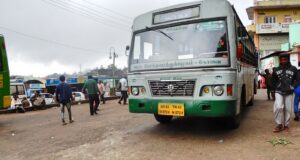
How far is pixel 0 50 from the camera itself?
1080cm

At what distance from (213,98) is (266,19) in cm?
3549

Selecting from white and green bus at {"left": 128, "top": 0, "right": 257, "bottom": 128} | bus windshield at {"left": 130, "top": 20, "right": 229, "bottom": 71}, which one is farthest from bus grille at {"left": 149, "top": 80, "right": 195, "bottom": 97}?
bus windshield at {"left": 130, "top": 20, "right": 229, "bottom": 71}

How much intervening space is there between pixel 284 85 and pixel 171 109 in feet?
8.54

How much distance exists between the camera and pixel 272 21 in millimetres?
36969

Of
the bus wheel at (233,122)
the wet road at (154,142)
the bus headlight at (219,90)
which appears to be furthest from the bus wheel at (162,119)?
the bus headlight at (219,90)

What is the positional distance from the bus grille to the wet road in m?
1.06

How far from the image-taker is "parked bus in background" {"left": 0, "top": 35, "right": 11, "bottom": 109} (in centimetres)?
1062

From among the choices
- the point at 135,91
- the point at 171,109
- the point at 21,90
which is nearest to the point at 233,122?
the point at 171,109

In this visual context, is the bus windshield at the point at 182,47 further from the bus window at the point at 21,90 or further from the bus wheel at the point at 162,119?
the bus window at the point at 21,90

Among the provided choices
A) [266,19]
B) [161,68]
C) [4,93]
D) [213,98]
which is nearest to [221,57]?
[213,98]

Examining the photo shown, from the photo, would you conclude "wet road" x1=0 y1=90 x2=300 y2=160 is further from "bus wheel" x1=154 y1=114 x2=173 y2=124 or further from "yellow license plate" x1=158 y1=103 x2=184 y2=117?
"yellow license plate" x1=158 y1=103 x2=184 y2=117

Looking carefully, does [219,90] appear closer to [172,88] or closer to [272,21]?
[172,88]

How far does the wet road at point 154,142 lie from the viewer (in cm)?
523

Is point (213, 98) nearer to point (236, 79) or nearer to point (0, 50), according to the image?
point (236, 79)
